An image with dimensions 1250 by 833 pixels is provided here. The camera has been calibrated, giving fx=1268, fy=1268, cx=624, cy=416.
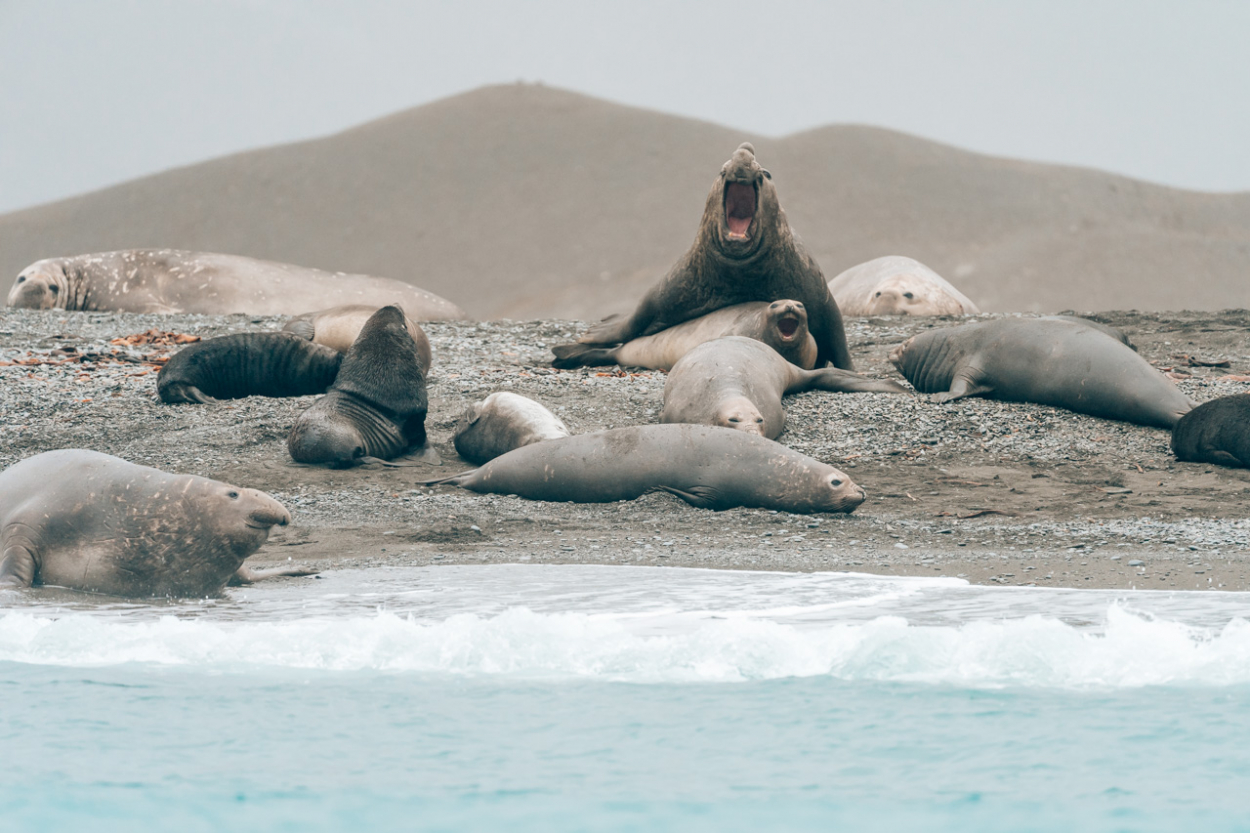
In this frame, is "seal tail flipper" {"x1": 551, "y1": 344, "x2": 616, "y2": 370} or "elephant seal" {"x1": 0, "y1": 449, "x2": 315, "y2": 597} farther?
"seal tail flipper" {"x1": 551, "y1": 344, "x2": 616, "y2": 370}

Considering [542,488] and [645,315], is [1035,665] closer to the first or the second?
[542,488]

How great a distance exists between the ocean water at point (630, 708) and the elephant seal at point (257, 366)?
3.93 metres

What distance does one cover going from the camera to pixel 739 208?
9359 mm

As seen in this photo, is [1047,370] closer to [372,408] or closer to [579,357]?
[579,357]

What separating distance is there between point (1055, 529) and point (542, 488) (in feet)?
7.72

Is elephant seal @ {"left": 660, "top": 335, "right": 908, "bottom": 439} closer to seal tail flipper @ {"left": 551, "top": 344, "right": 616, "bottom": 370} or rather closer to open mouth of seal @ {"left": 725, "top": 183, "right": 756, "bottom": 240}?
open mouth of seal @ {"left": 725, "top": 183, "right": 756, "bottom": 240}

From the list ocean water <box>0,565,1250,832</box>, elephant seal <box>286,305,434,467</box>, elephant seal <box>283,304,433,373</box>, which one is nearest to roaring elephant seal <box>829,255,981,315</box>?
elephant seal <box>283,304,433,373</box>

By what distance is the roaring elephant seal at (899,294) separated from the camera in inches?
522

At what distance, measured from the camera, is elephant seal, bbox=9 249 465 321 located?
14.1m

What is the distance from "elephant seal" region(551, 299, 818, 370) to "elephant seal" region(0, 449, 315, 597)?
4.77 meters

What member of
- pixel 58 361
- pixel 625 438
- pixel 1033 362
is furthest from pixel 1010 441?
pixel 58 361

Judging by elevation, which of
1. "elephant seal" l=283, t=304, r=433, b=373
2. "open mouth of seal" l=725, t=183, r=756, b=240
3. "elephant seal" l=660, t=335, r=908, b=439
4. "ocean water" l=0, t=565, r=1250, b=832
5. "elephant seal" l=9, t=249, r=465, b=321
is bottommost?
"ocean water" l=0, t=565, r=1250, b=832

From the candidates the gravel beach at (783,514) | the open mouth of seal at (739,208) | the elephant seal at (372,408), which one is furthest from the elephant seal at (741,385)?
the elephant seal at (372,408)

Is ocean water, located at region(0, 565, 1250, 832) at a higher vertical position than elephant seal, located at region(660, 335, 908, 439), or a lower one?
lower
